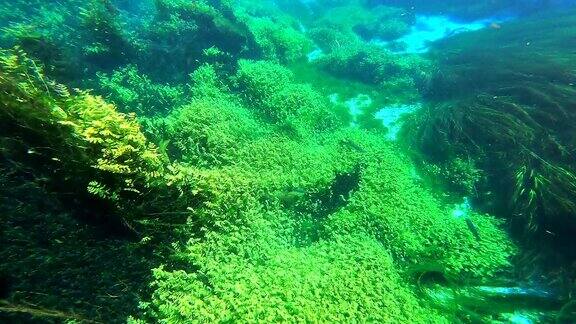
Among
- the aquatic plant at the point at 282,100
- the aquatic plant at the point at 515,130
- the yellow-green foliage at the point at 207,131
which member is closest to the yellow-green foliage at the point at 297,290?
the yellow-green foliage at the point at 207,131

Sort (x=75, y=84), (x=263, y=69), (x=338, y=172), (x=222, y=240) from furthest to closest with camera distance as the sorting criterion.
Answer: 1. (x=263, y=69)
2. (x=75, y=84)
3. (x=338, y=172)
4. (x=222, y=240)

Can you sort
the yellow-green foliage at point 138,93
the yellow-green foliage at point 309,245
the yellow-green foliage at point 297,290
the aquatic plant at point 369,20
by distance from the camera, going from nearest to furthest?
the yellow-green foliage at point 297,290, the yellow-green foliage at point 309,245, the yellow-green foliage at point 138,93, the aquatic plant at point 369,20

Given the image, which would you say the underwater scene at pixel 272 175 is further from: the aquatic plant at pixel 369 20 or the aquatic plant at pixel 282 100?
the aquatic plant at pixel 369 20

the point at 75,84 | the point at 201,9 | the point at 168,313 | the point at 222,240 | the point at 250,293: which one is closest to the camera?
the point at 168,313

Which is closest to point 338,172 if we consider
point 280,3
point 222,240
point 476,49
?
point 222,240

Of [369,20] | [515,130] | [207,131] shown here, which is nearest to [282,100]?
[207,131]

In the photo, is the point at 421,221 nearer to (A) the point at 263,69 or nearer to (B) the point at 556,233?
(B) the point at 556,233

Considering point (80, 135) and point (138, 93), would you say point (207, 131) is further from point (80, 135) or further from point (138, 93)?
point (80, 135)
